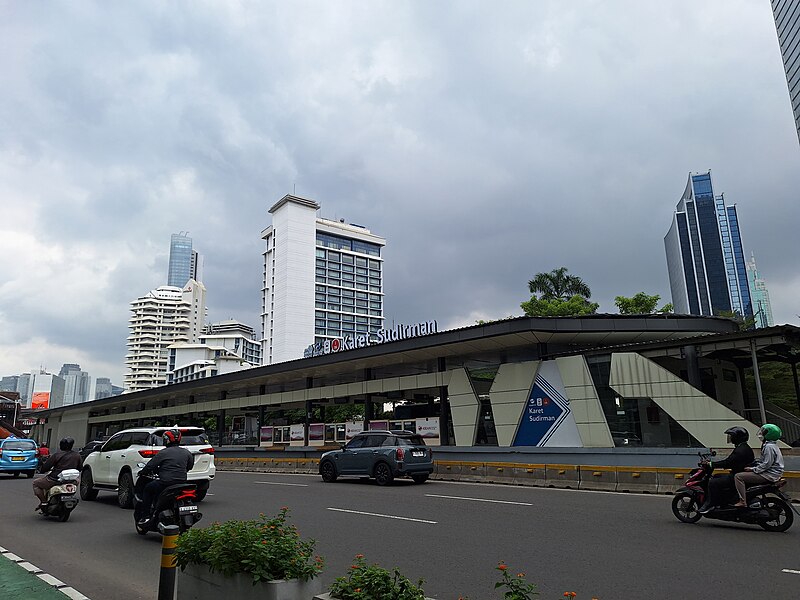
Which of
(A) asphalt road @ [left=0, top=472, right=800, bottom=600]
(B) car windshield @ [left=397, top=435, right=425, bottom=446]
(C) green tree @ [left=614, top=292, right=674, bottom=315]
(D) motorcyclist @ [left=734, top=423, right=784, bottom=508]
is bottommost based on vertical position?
(A) asphalt road @ [left=0, top=472, right=800, bottom=600]

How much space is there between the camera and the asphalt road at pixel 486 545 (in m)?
6.61

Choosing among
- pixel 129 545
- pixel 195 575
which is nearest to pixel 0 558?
pixel 129 545

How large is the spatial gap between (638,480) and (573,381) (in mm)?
6783

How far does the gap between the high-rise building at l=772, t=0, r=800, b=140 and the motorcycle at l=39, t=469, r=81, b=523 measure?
76.3 metres

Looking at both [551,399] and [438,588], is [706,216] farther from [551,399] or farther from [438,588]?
[438,588]

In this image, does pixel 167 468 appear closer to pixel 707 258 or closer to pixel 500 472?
pixel 500 472

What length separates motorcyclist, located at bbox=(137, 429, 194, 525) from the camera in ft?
30.8

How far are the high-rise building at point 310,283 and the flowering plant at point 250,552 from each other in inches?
4497

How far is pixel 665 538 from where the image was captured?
29.7ft

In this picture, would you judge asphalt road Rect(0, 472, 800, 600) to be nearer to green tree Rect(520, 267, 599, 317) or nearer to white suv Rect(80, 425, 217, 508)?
white suv Rect(80, 425, 217, 508)

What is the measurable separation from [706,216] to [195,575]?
186041 millimetres

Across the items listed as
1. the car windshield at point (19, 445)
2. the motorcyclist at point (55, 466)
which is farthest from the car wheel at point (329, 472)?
the car windshield at point (19, 445)

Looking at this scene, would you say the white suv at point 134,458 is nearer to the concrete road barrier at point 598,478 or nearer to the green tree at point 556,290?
the concrete road barrier at point 598,478

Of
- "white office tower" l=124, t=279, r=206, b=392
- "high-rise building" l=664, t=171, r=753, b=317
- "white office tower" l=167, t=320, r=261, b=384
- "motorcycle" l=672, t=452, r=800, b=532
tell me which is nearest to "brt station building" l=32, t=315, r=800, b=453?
"motorcycle" l=672, t=452, r=800, b=532
